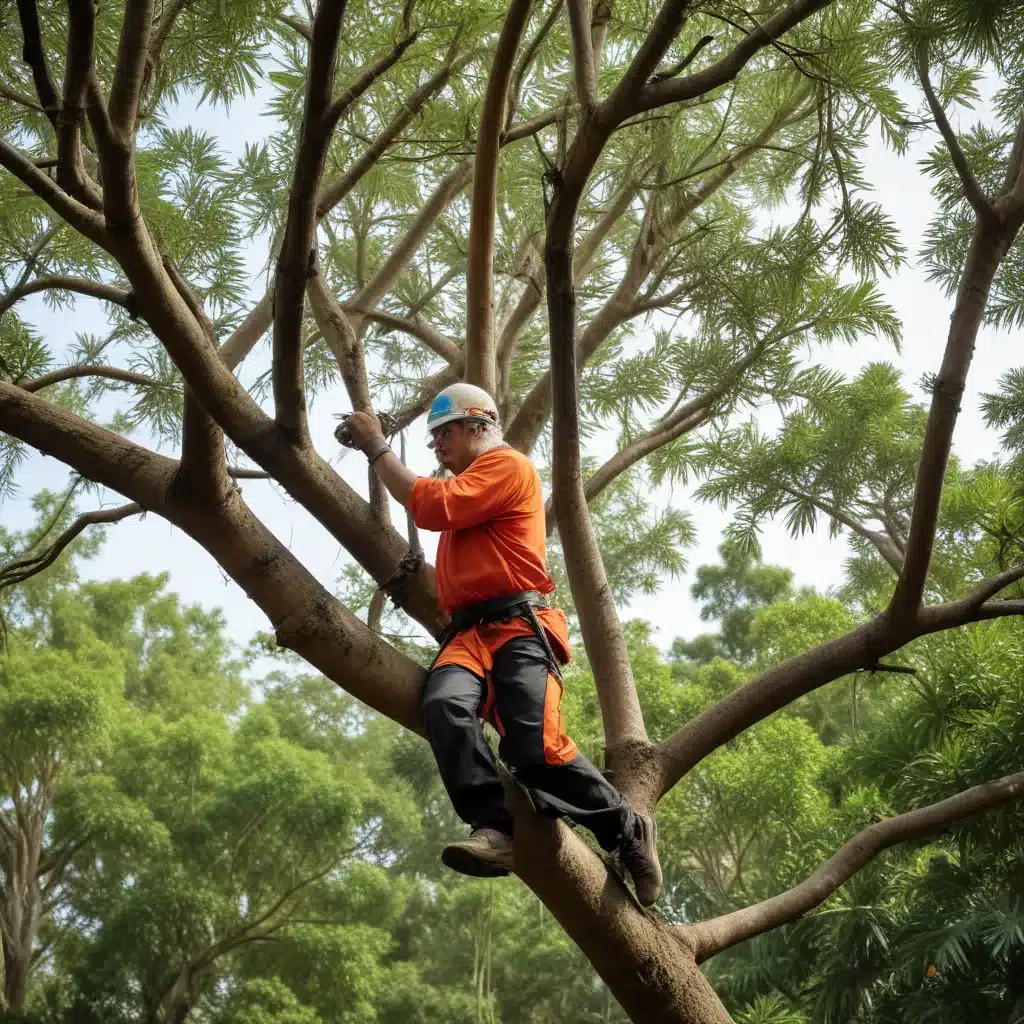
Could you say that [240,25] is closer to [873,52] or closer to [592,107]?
[592,107]

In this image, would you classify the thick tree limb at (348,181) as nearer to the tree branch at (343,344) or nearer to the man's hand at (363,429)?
the tree branch at (343,344)

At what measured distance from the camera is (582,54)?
2.55m

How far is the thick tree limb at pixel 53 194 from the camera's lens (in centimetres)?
199

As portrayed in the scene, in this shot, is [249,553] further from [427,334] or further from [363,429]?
[427,334]

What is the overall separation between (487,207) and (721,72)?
0.75m

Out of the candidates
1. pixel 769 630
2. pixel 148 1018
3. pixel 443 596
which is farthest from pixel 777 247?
pixel 148 1018

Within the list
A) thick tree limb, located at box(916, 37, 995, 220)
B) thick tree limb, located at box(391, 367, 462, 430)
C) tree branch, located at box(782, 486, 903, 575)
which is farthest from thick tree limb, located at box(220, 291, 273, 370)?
tree branch, located at box(782, 486, 903, 575)

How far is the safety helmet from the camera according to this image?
2.38 m

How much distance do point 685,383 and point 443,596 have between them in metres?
1.98

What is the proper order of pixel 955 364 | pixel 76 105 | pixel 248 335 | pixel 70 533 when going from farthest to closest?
pixel 248 335 → pixel 70 533 → pixel 955 364 → pixel 76 105

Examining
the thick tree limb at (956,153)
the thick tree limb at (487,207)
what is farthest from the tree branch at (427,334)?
the thick tree limb at (956,153)

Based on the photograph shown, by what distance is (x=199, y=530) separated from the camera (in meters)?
2.24

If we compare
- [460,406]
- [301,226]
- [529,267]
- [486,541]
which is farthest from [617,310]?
[301,226]

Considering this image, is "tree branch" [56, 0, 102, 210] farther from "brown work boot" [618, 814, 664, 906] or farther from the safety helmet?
"brown work boot" [618, 814, 664, 906]
